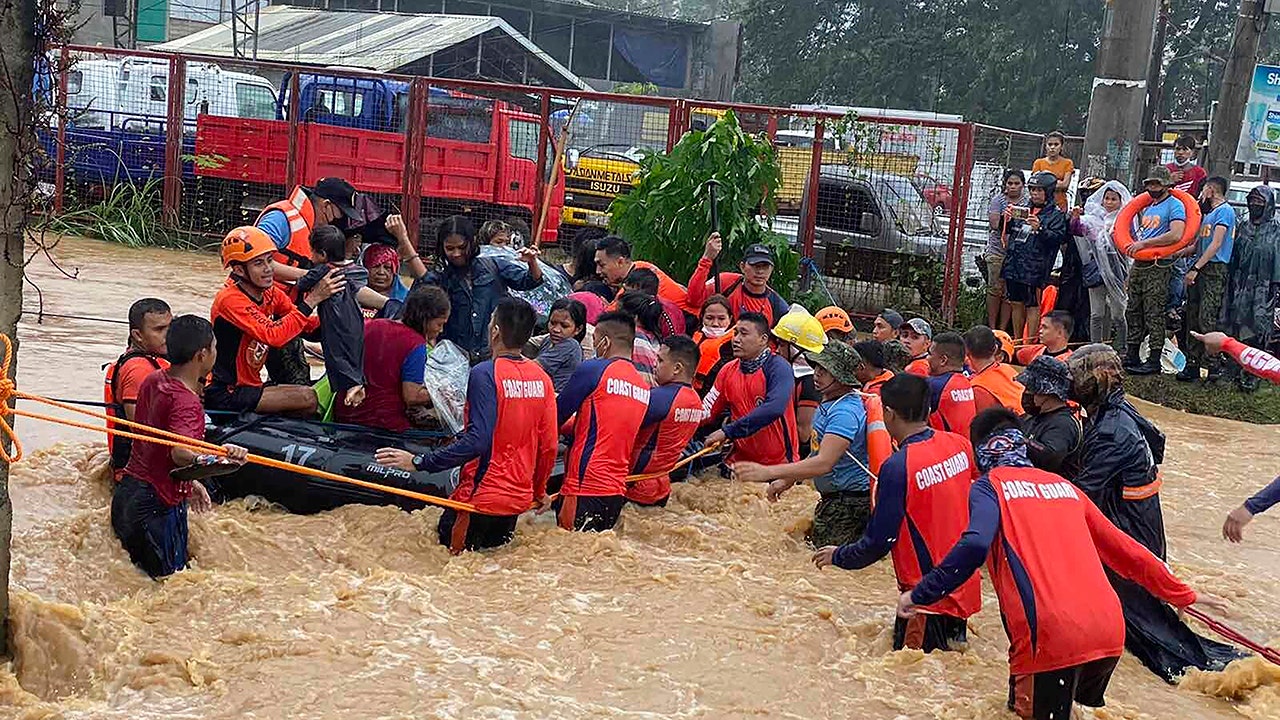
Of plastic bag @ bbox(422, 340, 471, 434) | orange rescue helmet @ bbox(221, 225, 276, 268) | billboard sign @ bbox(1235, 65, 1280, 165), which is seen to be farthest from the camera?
billboard sign @ bbox(1235, 65, 1280, 165)

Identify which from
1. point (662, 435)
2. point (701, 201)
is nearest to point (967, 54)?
point (701, 201)

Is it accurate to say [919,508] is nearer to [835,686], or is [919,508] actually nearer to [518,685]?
[835,686]

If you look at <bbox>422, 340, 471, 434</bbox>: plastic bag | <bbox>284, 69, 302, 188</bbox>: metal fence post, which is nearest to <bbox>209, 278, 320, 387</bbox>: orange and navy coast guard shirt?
<bbox>422, 340, 471, 434</bbox>: plastic bag

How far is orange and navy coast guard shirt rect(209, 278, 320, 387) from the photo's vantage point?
7.95m

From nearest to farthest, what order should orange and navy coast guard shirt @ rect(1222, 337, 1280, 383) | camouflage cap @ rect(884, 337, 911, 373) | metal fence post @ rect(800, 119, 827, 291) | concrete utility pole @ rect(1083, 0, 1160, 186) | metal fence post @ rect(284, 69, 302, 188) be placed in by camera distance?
orange and navy coast guard shirt @ rect(1222, 337, 1280, 383) < camouflage cap @ rect(884, 337, 911, 373) < concrete utility pole @ rect(1083, 0, 1160, 186) < metal fence post @ rect(800, 119, 827, 291) < metal fence post @ rect(284, 69, 302, 188)

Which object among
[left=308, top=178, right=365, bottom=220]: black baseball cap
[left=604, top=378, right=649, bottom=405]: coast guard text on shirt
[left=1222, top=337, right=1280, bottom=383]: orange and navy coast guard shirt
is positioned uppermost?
[left=308, top=178, right=365, bottom=220]: black baseball cap

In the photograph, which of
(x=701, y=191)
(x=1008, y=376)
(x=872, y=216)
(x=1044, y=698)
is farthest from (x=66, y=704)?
(x=872, y=216)

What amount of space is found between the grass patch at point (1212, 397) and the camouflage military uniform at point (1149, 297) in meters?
0.44

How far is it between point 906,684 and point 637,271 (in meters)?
4.87

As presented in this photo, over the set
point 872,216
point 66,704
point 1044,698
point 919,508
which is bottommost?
point 66,704

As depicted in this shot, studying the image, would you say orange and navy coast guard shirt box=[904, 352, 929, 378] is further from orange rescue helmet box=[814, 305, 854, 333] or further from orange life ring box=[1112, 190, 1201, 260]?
orange life ring box=[1112, 190, 1201, 260]

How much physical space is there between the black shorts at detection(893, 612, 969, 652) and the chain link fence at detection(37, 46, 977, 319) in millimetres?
7824

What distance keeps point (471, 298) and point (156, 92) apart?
36.8ft

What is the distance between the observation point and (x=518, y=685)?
5.68 m
